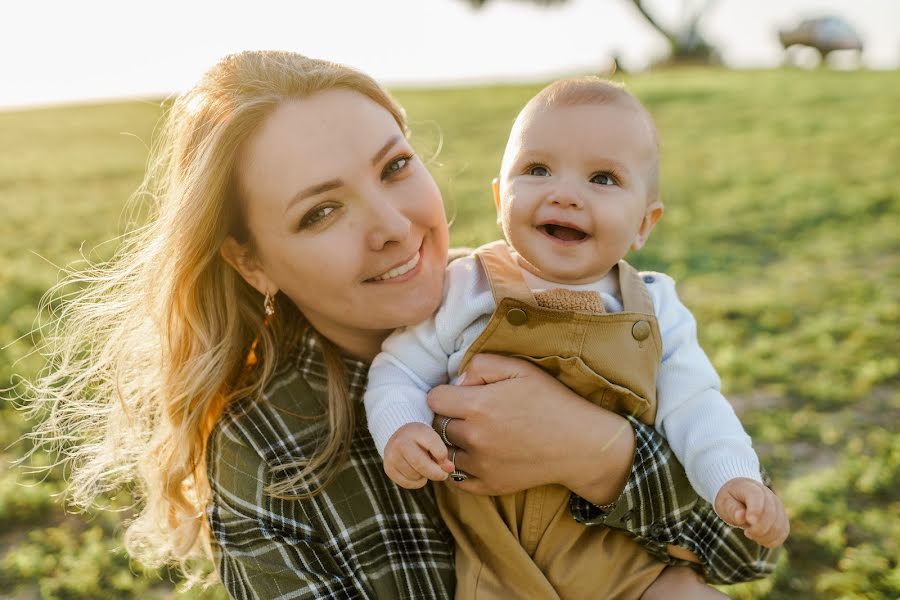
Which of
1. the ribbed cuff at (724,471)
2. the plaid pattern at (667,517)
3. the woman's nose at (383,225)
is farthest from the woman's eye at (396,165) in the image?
the ribbed cuff at (724,471)

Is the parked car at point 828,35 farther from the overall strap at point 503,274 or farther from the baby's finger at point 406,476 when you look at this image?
the baby's finger at point 406,476

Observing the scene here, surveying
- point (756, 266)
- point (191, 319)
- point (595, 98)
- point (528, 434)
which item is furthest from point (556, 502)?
point (756, 266)

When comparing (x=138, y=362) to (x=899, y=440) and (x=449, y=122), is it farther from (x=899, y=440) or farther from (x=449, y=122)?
(x=449, y=122)

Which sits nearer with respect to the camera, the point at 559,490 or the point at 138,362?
the point at 559,490

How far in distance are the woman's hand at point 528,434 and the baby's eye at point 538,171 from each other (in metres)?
0.53

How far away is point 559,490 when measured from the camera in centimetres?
224

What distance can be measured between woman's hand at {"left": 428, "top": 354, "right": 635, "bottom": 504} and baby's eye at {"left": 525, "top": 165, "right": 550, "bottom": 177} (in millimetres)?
526

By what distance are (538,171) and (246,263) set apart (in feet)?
3.05

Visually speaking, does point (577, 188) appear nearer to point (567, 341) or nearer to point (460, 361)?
point (567, 341)

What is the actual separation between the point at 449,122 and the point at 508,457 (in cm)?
1453

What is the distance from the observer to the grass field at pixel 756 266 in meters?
3.61

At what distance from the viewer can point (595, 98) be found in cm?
228

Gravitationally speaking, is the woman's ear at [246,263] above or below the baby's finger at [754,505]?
above

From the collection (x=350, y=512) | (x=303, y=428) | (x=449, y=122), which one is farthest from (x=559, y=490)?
(x=449, y=122)
